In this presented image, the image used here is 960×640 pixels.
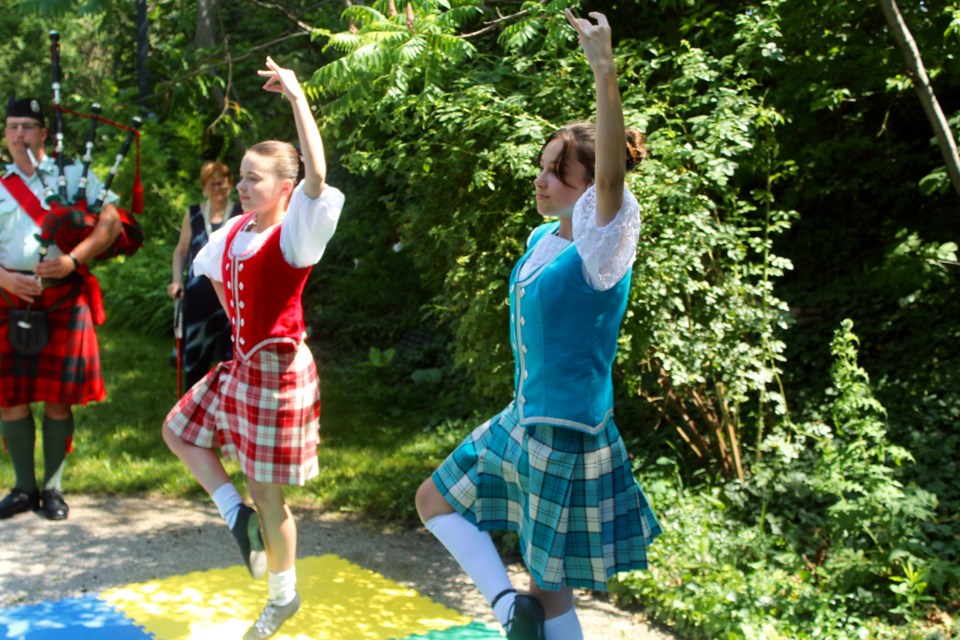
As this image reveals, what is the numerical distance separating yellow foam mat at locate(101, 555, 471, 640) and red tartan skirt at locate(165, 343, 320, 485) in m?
0.73

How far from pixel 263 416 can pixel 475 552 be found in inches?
37.7

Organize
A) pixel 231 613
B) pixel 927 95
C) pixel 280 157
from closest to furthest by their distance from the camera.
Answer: pixel 280 157, pixel 231 613, pixel 927 95

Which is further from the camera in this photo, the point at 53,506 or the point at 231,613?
the point at 53,506

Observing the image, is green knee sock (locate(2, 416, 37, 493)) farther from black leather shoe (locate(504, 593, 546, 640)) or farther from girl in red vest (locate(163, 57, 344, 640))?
black leather shoe (locate(504, 593, 546, 640))

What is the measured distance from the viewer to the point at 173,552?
191 inches

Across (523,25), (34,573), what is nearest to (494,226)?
(523,25)

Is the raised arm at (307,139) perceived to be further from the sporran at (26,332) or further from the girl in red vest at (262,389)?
the sporran at (26,332)

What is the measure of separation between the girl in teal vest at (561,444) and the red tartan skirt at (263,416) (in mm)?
715

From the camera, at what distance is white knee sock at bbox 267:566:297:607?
358 cm

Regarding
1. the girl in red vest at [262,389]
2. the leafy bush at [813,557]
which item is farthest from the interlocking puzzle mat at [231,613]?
the leafy bush at [813,557]

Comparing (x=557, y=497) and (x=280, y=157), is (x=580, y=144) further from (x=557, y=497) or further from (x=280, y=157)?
(x=280, y=157)

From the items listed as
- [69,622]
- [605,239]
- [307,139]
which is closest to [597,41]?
[605,239]

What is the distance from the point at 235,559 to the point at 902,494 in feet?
9.77

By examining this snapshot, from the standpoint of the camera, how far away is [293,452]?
3.55 metres
